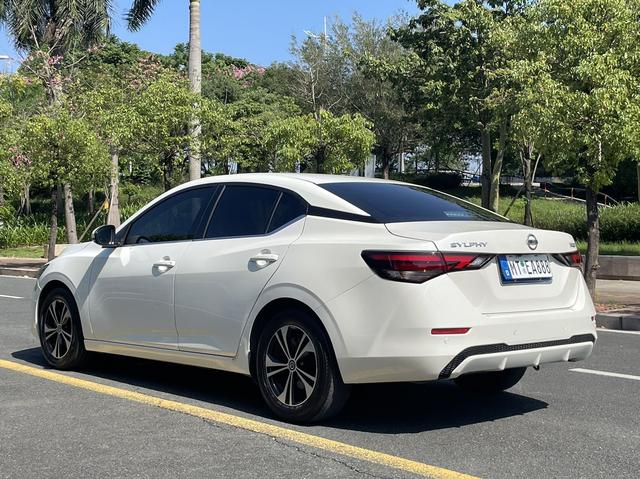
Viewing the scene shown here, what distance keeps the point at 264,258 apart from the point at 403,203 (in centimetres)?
102

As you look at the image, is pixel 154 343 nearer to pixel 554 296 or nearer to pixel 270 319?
pixel 270 319

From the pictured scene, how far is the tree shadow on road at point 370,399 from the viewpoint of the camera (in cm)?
532

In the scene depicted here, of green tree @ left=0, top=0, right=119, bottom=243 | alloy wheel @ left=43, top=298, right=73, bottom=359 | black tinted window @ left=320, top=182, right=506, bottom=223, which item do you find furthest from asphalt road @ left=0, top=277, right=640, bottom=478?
green tree @ left=0, top=0, right=119, bottom=243

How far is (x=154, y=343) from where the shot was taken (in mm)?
6031

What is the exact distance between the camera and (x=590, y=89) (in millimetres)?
12695

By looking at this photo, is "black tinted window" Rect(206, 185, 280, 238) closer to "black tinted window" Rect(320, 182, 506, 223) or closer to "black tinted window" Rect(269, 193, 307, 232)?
"black tinted window" Rect(269, 193, 307, 232)

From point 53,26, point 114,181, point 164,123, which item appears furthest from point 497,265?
point 53,26

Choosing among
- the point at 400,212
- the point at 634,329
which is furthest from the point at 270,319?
the point at 634,329

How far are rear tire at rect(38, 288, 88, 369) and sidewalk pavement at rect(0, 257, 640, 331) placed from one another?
716cm

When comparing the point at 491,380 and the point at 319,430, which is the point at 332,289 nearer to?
the point at 319,430

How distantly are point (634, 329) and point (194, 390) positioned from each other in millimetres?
6867

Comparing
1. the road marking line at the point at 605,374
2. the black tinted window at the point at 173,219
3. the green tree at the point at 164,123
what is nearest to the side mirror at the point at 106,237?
the black tinted window at the point at 173,219

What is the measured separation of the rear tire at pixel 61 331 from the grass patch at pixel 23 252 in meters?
22.0

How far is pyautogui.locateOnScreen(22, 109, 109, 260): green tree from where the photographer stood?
2112 cm
